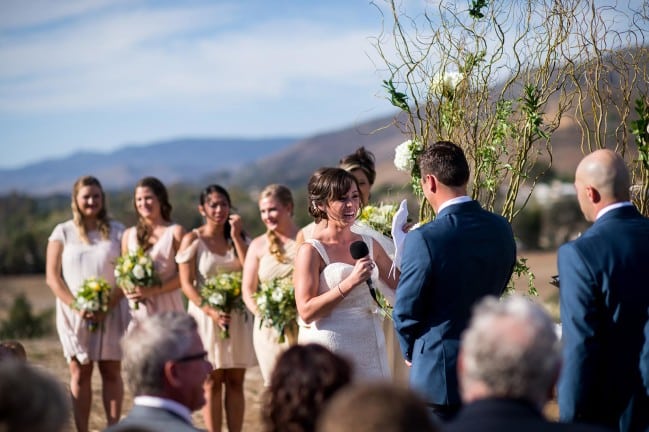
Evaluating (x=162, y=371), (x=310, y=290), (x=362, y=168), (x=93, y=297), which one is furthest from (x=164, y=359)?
(x=93, y=297)

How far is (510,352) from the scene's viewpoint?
9.80 feet

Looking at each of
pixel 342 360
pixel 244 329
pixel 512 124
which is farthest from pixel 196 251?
pixel 342 360

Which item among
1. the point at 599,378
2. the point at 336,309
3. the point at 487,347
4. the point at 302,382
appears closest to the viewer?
the point at 487,347

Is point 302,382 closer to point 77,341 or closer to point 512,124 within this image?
point 512,124

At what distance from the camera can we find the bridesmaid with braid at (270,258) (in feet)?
25.9

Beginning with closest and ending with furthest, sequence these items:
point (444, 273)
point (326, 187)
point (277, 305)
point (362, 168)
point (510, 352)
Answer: point (510, 352)
point (444, 273)
point (326, 187)
point (277, 305)
point (362, 168)

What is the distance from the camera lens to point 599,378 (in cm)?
447

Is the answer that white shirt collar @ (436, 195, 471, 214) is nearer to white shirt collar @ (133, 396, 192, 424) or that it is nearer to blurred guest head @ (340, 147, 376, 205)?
white shirt collar @ (133, 396, 192, 424)

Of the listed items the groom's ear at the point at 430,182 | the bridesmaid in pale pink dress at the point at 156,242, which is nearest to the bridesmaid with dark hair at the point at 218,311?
the bridesmaid in pale pink dress at the point at 156,242

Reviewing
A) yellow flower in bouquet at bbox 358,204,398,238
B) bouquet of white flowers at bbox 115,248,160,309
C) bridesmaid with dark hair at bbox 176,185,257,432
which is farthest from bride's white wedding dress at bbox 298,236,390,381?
bouquet of white flowers at bbox 115,248,160,309

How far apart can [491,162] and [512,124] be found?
269 mm

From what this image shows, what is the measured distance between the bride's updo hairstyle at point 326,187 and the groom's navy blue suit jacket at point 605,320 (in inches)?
74.6

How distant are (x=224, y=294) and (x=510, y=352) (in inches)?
216

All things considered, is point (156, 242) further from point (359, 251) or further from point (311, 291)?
point (359, 251)
